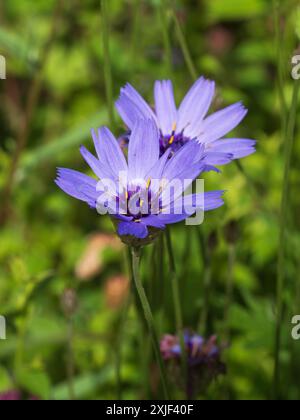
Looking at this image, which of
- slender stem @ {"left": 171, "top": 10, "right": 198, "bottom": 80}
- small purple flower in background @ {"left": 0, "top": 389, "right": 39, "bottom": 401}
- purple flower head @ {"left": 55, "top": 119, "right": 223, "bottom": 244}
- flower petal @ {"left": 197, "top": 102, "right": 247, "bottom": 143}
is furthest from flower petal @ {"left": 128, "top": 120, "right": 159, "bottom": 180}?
small purple flower in background @ {"left": 0, "top": 389, "right": 39, "bottom": 401}

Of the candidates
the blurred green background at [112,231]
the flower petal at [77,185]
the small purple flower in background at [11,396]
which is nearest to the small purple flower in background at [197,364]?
the blurred green background at [112,231]

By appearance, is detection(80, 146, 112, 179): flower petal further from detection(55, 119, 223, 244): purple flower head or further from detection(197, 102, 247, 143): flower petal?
detection(197, 102, 247, 143): flower petal

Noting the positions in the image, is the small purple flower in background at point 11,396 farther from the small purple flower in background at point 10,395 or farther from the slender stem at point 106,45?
the slender stem at point 106,45

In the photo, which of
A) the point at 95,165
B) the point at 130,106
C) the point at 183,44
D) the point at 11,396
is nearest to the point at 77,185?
the point at 95,165

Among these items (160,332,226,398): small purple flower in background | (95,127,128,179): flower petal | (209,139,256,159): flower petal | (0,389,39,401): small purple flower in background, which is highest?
(209,139,256,159): flower petal

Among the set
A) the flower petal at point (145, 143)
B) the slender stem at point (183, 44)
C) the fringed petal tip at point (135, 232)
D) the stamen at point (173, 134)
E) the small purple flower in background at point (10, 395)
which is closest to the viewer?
the fringed petal tip at point (135, 232)

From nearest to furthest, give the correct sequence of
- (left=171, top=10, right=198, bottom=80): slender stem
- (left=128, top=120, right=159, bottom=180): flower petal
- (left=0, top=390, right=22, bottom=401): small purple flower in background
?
(left=128, top=120, right=159, bottom=180): flower petal
(left=171, top=10, right=198, bottom=80): slender stem
(left=0, top=390, right=22, bottom=401): small purple flower in background

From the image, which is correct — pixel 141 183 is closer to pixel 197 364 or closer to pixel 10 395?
pixel 197 364

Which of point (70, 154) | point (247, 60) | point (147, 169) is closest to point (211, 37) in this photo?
point (247, 60)
